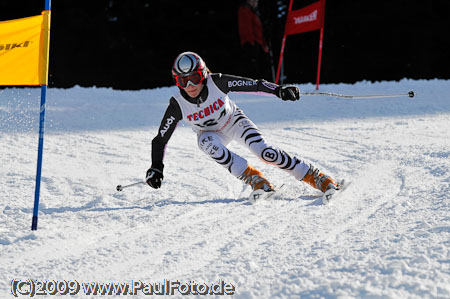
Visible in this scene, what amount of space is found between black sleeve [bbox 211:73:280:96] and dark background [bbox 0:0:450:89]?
13449mm

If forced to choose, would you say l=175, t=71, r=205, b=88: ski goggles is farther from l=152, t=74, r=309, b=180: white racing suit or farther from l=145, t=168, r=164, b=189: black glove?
l=145, t=168, r=164, b=189: black glove

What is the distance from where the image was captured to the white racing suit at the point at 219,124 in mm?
4211

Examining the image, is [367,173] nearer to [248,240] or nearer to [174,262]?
[248,240]

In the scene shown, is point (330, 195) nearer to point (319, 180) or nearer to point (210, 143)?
point (319, 180)

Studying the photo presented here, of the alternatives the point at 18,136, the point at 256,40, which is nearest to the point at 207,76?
the point at 18,136

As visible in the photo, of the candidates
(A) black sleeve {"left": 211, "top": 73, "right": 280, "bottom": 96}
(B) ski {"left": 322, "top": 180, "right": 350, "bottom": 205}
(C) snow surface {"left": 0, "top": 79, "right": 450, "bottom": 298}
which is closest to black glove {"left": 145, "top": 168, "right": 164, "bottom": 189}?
(C) snow surface {"left": 0, "top": 79, "right": 450, "bottom": 298}

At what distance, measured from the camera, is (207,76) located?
4277 millimetres

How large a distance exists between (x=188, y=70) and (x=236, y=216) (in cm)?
124

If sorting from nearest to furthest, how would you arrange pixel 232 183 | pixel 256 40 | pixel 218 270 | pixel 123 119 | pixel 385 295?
pixel 385 295
pixel 218 270
pixel 232 183
pixel 123 119
pixel 256 40

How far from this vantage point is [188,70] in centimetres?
404

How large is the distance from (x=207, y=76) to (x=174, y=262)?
1.99 m

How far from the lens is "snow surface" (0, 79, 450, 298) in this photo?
242cm

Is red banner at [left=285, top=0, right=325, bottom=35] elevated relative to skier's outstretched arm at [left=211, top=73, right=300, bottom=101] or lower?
elevated

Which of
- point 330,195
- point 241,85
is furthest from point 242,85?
point 330,195
